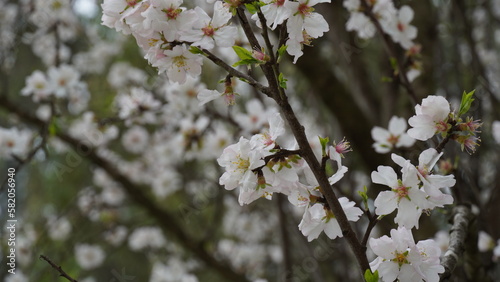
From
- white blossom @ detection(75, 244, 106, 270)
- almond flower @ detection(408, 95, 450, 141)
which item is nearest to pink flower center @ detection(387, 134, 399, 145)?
almond flower @ detection(408, 95, 450, 141)

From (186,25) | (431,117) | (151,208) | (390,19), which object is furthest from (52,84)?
(431,117)

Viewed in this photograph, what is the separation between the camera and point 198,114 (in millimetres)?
2260

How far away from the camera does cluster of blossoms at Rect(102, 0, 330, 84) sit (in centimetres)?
86

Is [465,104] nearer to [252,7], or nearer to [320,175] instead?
[320,175]

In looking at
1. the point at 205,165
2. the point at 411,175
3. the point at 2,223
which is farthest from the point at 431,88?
the point at 2,223

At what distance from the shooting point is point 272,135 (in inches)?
35.0

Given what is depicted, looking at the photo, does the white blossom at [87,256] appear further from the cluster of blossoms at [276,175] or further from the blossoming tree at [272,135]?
the cluster of blossoms at [276,175]

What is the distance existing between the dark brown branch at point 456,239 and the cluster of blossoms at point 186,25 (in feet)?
1.69

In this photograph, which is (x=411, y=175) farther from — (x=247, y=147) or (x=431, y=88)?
(x=431, y=88)

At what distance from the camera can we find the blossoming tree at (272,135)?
884 millimetres

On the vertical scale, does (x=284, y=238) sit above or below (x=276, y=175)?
below

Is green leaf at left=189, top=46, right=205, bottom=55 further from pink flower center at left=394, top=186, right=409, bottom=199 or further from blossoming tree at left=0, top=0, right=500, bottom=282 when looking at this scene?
pink flower center at left=394, top=186, right=409, bottom=199

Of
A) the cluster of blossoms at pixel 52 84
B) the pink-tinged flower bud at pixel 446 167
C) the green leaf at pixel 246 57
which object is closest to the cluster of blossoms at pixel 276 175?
the green leaf at pixel 246 57

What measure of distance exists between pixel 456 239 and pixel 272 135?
1.73ft
